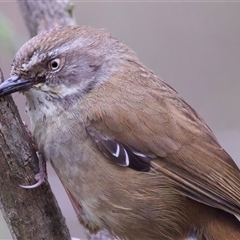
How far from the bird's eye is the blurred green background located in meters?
5.48

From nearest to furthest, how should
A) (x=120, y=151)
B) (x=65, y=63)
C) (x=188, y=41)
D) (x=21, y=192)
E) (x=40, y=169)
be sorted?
(x=21, y=192) → (x=40, y=169) → (x=120, y=151) → (x=65, y=63) → (x=188, y=41)

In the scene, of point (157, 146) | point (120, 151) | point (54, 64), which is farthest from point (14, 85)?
point (157, 146)

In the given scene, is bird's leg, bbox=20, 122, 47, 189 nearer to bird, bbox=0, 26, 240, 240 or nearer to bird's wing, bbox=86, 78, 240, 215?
bird, bbox=0, 26, 240, 240

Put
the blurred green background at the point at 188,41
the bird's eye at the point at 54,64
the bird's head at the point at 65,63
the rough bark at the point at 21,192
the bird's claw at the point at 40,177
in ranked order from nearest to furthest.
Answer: the rough bark at the point at 21,192 < the bird's claw at the point at 40,177 < the bird's head at the point at 65,63 < the bird's eye at the point at 54,64 < the blurred green background at the point at 188,41

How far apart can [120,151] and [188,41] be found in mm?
7028

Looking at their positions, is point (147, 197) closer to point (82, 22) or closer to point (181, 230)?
point (181, 230)

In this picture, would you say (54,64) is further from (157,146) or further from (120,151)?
(157,146)

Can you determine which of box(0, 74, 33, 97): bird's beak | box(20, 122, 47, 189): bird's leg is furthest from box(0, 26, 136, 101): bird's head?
box(20, 122, 47, 189): bird's leg

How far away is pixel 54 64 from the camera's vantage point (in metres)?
4.28

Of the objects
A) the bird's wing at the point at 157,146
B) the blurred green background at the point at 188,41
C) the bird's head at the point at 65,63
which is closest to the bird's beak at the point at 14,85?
the bird's head at the point at 65,63

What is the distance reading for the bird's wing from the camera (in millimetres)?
4207

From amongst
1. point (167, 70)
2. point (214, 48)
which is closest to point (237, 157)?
point (167, 70)

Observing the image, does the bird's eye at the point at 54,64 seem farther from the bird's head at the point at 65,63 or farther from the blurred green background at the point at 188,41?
the blurred green background at the point at 188,41

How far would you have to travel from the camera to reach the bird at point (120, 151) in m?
4.15
